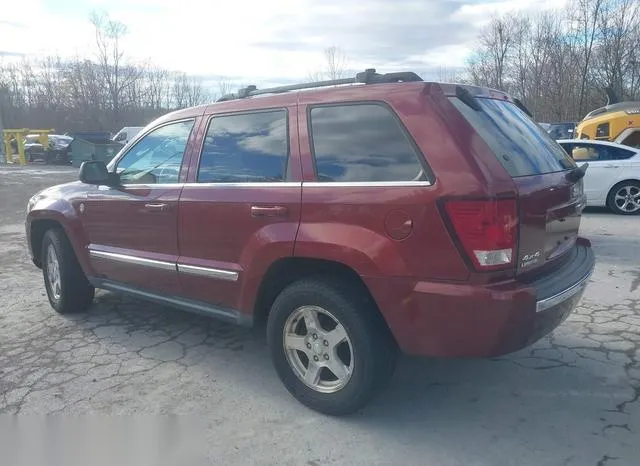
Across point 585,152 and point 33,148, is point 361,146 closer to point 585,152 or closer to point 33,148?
point 585,152

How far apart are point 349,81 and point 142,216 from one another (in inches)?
74.0

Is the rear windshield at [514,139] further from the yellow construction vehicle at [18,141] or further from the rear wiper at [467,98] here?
the yellow construction vehicle at [18,141]

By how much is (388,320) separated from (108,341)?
272 centimetres

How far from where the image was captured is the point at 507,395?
137 inches

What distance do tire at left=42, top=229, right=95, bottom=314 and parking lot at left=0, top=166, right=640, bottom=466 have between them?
13 cm

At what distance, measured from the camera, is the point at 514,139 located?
3176 mm

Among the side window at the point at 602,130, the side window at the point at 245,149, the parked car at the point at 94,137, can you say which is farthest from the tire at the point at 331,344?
the parked car at the point at 94,137

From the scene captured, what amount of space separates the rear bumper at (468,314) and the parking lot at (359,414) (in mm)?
570

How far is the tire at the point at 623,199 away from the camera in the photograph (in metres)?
10.3

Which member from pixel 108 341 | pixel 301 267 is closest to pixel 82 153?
pixel 108 341

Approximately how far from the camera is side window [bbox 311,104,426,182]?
291 centimetres

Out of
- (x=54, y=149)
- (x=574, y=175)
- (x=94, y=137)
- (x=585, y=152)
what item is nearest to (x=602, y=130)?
(x=585, y=152)

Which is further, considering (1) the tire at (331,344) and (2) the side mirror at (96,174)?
(2) the side mirror at (96,174)

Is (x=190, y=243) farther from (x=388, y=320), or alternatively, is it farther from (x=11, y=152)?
(x=11, y=152)
